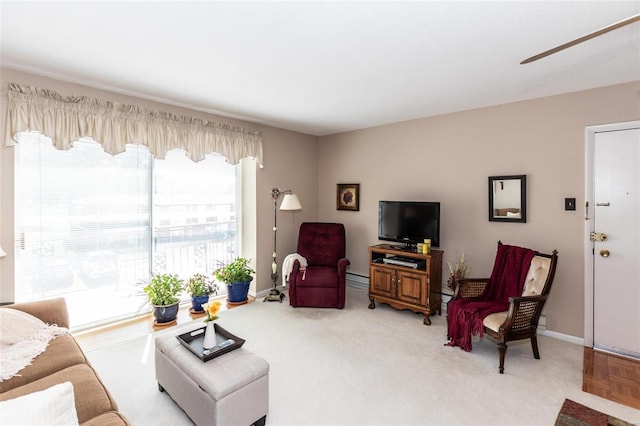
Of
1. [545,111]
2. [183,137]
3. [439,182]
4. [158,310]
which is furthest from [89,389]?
[545,111]

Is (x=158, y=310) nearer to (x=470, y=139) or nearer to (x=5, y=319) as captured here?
(x=5, y=319)

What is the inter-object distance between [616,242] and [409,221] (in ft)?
6.57

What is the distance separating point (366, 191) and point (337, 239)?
0.92 metres

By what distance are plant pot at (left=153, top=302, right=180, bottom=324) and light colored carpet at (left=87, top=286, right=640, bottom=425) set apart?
28 centimetres

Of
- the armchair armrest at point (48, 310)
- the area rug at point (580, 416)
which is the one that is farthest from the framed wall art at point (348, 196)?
the armchair armrest at point (48, 310)

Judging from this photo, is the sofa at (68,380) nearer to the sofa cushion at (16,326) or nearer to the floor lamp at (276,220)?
the sofa cushion at (16,326)

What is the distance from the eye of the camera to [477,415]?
2080mm

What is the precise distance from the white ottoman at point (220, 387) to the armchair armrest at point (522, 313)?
2077 mm

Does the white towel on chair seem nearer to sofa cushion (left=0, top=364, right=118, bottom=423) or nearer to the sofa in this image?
the sofa

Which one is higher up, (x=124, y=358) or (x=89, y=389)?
(x=89, y=389)

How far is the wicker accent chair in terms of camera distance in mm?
2625

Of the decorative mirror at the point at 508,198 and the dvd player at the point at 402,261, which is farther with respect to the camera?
the dvd player at the point at 402,261

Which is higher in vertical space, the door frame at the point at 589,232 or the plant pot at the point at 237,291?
the door frame at the point at 589,232

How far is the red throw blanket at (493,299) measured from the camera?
289 centimetres
